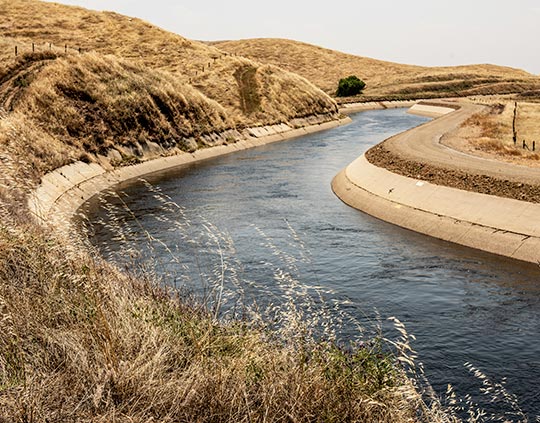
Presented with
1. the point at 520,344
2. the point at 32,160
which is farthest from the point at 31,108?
the point at 520,344

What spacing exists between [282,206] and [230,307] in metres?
22.2

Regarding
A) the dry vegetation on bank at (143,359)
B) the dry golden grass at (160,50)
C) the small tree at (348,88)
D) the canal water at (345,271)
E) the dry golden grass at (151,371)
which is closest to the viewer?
the dry golden grass at (151,371)

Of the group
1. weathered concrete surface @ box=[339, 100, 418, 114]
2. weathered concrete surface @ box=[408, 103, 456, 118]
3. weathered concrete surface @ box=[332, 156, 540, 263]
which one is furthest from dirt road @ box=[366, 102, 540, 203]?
weathered concrete surface @ box=[339, 100, 418, 114]

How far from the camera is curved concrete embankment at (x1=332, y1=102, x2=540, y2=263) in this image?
105 feet

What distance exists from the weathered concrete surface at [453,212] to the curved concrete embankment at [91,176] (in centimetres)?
1796

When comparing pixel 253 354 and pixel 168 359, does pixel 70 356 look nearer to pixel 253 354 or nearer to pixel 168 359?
pixel 168 359

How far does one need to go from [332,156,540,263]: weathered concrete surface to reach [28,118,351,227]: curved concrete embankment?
18.0 metres

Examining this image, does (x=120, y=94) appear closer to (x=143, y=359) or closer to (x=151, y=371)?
(x=143, y=359)

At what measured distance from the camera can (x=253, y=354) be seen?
10.9m

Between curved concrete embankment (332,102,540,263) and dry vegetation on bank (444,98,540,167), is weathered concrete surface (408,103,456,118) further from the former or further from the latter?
curved concrete embankment (332,102,540,263)

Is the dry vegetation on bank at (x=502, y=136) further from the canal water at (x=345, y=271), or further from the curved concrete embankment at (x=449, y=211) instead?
the canal water at (x=345, y=271)

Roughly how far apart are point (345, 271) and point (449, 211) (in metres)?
11.6

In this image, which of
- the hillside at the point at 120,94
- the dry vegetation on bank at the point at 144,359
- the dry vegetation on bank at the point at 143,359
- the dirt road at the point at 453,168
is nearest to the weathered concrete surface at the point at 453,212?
the dirt road at the point at 453,168

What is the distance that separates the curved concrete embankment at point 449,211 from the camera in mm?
31984
